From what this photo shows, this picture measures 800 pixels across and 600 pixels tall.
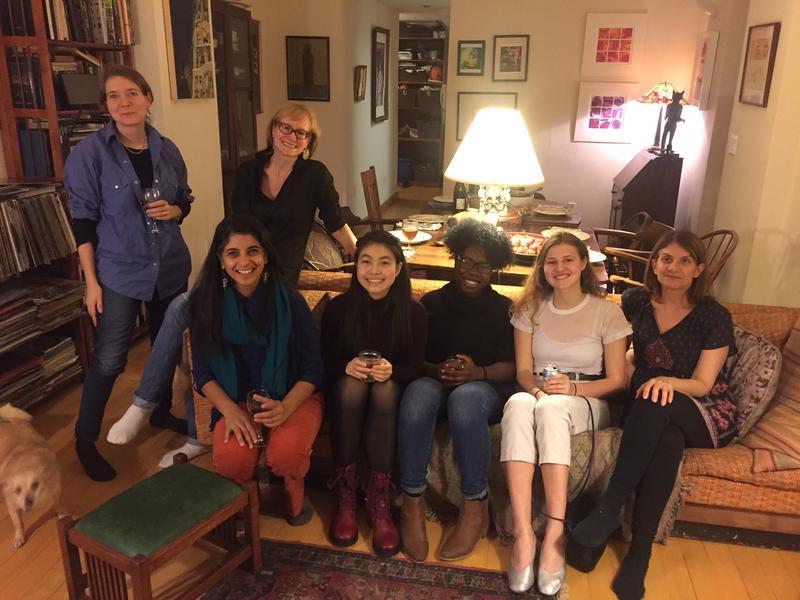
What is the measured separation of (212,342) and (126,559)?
667mm

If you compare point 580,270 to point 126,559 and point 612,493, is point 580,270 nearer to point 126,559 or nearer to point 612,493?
point 612,493

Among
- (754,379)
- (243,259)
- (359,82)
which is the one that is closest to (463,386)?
(243,259)

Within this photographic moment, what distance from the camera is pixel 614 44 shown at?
197 inches

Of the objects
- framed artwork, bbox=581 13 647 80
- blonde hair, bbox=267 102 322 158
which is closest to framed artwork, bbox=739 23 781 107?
framed artwork, bbox=581 13 647 80

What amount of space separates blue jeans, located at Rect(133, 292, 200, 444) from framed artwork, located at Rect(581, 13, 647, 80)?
401cm

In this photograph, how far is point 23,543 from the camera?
2.04 m

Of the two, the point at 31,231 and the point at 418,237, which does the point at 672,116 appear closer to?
the point at 418,237

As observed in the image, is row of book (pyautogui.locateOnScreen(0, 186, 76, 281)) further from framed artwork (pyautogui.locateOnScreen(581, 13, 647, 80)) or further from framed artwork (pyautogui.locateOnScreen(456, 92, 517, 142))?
framed artwork (pyautogui.locateOnScreen(581, 13, 647, 80))

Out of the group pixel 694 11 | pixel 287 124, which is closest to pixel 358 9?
pixel 694 11

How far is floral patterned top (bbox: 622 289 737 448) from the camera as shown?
2018 mm

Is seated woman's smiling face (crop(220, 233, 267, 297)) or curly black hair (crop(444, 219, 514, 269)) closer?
seated woman's smiling face (crop(220, 233, 267, 297))

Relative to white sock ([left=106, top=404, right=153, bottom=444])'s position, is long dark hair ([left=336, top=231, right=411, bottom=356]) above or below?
above

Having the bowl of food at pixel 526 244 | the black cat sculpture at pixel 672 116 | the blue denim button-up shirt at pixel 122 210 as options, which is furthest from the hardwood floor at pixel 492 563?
the black cat sculpture at pixel 672 116

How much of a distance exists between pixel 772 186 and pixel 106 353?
300cm
